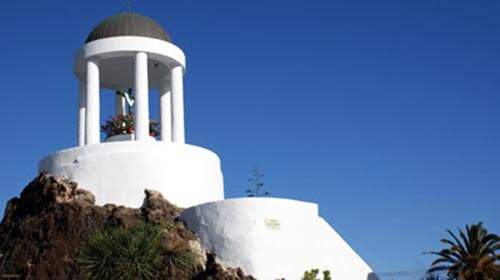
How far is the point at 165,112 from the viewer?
3797 centimetres

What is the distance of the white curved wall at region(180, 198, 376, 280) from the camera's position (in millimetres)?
27438

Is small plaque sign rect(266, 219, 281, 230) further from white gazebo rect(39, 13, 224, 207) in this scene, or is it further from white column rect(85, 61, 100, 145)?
white column rect(85, 61, 100, 145)

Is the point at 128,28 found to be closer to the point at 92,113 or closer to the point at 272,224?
the point at 92,113

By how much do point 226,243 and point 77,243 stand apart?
17.7ft

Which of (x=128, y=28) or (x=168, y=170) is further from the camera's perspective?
(x=128, y=28)

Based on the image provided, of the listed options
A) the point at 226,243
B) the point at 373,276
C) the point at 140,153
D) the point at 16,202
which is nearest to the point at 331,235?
the point at 373,276

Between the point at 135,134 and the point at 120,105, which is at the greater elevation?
the point at 120,105

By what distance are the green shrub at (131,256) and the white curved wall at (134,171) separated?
422 cm

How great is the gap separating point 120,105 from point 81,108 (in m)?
2.43

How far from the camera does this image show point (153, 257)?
2638cm

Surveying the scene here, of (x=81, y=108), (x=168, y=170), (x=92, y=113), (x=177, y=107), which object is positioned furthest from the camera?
(x=81, y=108)

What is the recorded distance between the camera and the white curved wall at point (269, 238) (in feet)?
90.0

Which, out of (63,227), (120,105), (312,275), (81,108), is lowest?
(312,275)

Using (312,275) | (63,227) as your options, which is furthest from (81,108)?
(312,275)
